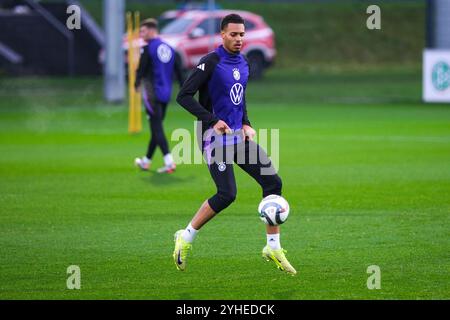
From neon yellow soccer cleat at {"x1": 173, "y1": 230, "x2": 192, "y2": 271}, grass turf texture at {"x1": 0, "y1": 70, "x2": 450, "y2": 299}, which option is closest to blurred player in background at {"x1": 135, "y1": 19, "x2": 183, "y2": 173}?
grass turf texture at {"x1": 0, "y1": 70, "x2": 450, "y2": 299}

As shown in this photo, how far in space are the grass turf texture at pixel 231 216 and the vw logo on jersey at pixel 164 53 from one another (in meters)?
1.81

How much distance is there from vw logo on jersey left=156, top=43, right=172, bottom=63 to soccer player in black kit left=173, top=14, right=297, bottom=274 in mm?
A: 7344

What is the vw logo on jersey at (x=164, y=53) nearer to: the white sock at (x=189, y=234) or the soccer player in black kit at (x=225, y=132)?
the soccer player in black kit at (x=225, y=132)

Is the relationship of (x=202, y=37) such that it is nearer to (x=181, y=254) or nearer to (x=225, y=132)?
(x=225, y=132)

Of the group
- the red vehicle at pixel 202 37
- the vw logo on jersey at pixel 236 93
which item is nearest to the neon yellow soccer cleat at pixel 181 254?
the vw logo on jersey at pixel 236 93

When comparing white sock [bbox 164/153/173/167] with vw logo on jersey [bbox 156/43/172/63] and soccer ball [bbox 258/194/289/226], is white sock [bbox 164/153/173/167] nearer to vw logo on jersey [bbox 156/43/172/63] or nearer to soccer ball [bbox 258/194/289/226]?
vw logo on jersey [bbox 156/43/172/63]

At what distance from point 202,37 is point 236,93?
25.6m

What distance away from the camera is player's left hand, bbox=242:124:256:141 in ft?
29.5

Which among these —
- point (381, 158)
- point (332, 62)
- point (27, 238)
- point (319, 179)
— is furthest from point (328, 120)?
point (332, 62)

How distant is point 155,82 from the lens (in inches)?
643

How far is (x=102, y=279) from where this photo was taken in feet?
27.9

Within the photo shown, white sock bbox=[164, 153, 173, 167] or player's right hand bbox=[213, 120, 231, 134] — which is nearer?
player's right hand bbox=[213, 120, 231, 134]
